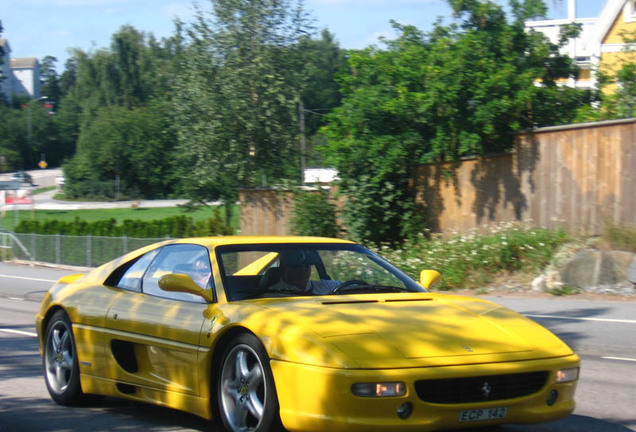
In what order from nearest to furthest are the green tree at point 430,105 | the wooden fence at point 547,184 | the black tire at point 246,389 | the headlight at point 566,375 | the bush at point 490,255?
the black tire at point 246,389 < the headlight at point 566,375 < the wooden fence at point 547,184 < the bush at point 490,255 < the green tree at point 430,105

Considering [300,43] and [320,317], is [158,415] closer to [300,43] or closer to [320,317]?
[320,317]

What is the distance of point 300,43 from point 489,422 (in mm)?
23823

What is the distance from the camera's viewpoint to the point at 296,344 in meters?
4.72

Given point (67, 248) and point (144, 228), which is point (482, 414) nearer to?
point (67, 248)

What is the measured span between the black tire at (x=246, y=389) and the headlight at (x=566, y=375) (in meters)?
1.65

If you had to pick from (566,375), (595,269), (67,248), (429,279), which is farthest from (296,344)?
(67,248)

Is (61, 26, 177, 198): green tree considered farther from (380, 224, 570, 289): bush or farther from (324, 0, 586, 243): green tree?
(380, 224, 570, 289): bush

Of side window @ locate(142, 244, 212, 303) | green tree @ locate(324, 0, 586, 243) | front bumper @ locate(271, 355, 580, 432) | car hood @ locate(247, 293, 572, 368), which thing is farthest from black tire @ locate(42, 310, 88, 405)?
green tree @ locate(324, 0, 586, 243)

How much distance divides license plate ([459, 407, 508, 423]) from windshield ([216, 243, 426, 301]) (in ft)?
4.97

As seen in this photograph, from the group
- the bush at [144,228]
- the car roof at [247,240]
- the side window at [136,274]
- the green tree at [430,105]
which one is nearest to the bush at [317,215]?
the green tree at [430,105]

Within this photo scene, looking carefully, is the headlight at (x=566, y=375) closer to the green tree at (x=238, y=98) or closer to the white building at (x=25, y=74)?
the green tree at (x=238, y=98)

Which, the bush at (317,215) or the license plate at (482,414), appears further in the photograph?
the bush at (317,215)

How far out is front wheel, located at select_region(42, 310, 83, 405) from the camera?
6738 mm

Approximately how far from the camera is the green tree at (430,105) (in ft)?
60.4
